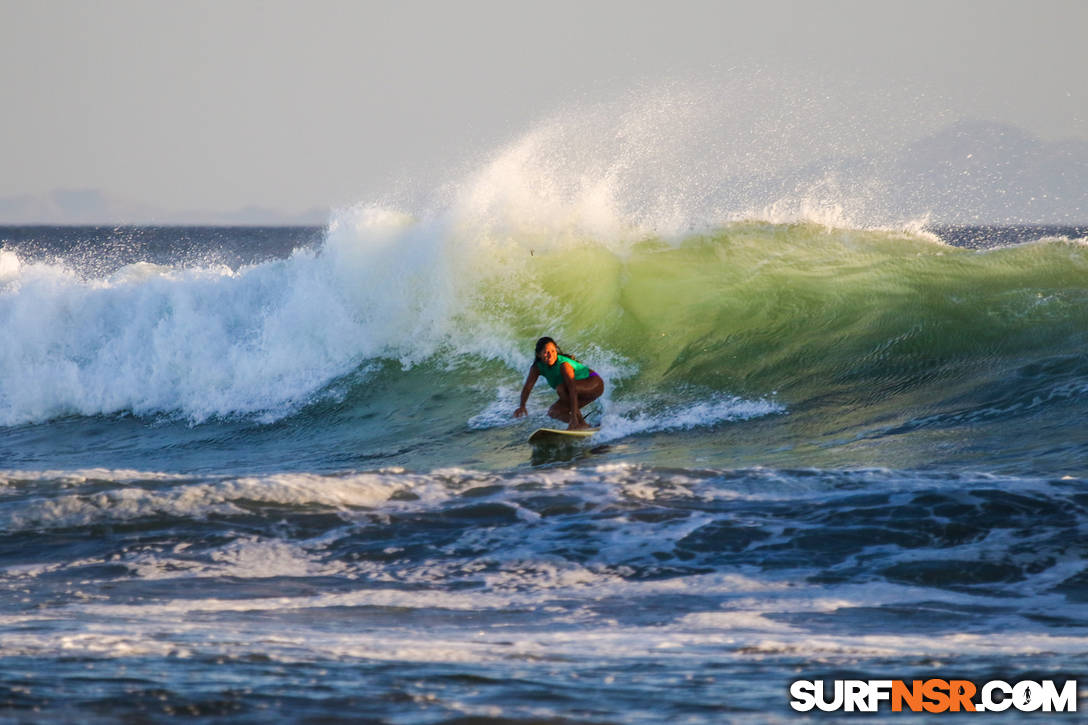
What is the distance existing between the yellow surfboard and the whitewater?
137 mm

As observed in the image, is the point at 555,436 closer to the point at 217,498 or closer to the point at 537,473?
the point at 537,473

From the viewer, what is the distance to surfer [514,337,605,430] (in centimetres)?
1034

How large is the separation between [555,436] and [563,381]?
21.0 inches

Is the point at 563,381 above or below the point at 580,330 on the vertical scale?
below

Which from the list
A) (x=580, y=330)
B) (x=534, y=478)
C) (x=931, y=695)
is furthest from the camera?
(x=580, y=330)

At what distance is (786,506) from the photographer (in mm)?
7359

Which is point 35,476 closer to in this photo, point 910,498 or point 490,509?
point 490,509

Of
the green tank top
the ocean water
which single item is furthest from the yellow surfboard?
the green tank top

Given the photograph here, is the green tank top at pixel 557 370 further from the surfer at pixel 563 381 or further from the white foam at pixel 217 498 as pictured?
the white foam at pixel 217 498

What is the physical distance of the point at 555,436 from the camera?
10414 mm

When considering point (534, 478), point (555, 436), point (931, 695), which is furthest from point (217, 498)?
point (931, 695)

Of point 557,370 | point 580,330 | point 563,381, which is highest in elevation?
point 580,330

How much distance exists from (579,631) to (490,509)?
2.44 m

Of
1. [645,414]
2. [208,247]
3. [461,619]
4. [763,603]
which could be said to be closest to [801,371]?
[645,414]
